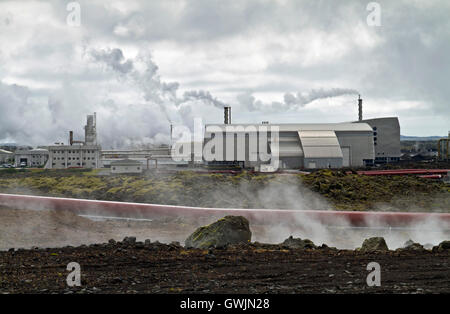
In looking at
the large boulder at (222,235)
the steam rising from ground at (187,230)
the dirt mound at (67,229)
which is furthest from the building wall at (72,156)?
the large boulder at (222,235)

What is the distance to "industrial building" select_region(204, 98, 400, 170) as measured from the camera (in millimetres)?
49750

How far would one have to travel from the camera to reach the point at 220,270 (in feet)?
28.6

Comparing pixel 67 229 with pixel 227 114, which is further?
pixel 227 114

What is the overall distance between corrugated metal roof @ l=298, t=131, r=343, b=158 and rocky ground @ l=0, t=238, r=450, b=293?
128 ft

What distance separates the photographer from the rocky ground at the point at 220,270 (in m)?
7.35

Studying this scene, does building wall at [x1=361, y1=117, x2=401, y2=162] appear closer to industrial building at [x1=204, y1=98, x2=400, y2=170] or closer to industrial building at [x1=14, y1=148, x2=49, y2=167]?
industrial building at [x1=204, y1=98, x2=400, y2=170]

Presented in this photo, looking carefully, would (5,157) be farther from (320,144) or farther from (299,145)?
(320,144)

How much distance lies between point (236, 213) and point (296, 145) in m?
35.4

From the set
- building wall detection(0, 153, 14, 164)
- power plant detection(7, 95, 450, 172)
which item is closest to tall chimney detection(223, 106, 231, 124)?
power plant detection(7, 95, 450, 172)

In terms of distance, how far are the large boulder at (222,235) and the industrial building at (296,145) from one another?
3607cm

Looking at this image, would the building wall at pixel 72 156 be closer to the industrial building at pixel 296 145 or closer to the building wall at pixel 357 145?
the industrial building at pixel 296 145

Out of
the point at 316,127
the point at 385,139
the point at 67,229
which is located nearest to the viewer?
the point at 67,229

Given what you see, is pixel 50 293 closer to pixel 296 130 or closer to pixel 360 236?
pixel 360 236

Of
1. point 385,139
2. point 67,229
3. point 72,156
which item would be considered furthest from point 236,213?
point 72,156
